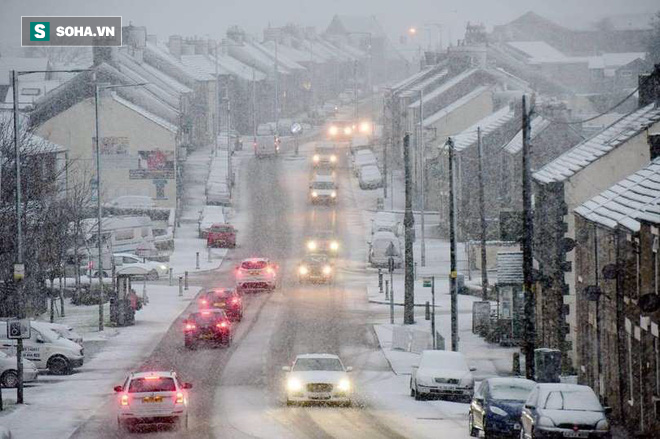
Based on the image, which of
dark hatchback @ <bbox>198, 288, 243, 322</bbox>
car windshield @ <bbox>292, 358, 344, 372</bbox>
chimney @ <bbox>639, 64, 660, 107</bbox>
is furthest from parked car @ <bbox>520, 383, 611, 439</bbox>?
dark hatchback @ <bbox>198, 288, 243, 322</bbox>

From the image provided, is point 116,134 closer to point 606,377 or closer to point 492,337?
point 492,337

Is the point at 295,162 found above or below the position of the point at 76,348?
above

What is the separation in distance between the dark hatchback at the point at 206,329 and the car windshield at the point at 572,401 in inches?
963

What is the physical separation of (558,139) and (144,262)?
24467mm

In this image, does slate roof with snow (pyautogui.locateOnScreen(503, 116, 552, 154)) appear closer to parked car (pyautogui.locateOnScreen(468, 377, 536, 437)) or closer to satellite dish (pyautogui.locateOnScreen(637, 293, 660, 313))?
parked car (pyautogui.locateOnScreen(468, 377, 536, 437))

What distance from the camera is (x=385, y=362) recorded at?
49438 millimetres

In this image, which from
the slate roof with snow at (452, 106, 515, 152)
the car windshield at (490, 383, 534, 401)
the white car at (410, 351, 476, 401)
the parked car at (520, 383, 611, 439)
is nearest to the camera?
the parked car at (520, 383, 611, 439)

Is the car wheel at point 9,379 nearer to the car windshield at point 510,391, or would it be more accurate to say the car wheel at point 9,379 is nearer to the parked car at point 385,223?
the car windshield at point 510,391

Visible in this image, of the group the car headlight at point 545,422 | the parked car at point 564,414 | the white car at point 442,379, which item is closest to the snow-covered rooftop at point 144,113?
the white car at point 442,379

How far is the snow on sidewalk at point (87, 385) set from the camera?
115ft

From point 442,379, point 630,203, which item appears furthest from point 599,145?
point 442,379

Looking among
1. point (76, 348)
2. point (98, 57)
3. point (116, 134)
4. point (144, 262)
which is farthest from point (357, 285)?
point (98, 57)

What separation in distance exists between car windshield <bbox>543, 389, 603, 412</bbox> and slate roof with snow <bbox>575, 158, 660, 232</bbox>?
16.0ft

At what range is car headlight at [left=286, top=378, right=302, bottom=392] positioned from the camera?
37.7 m
